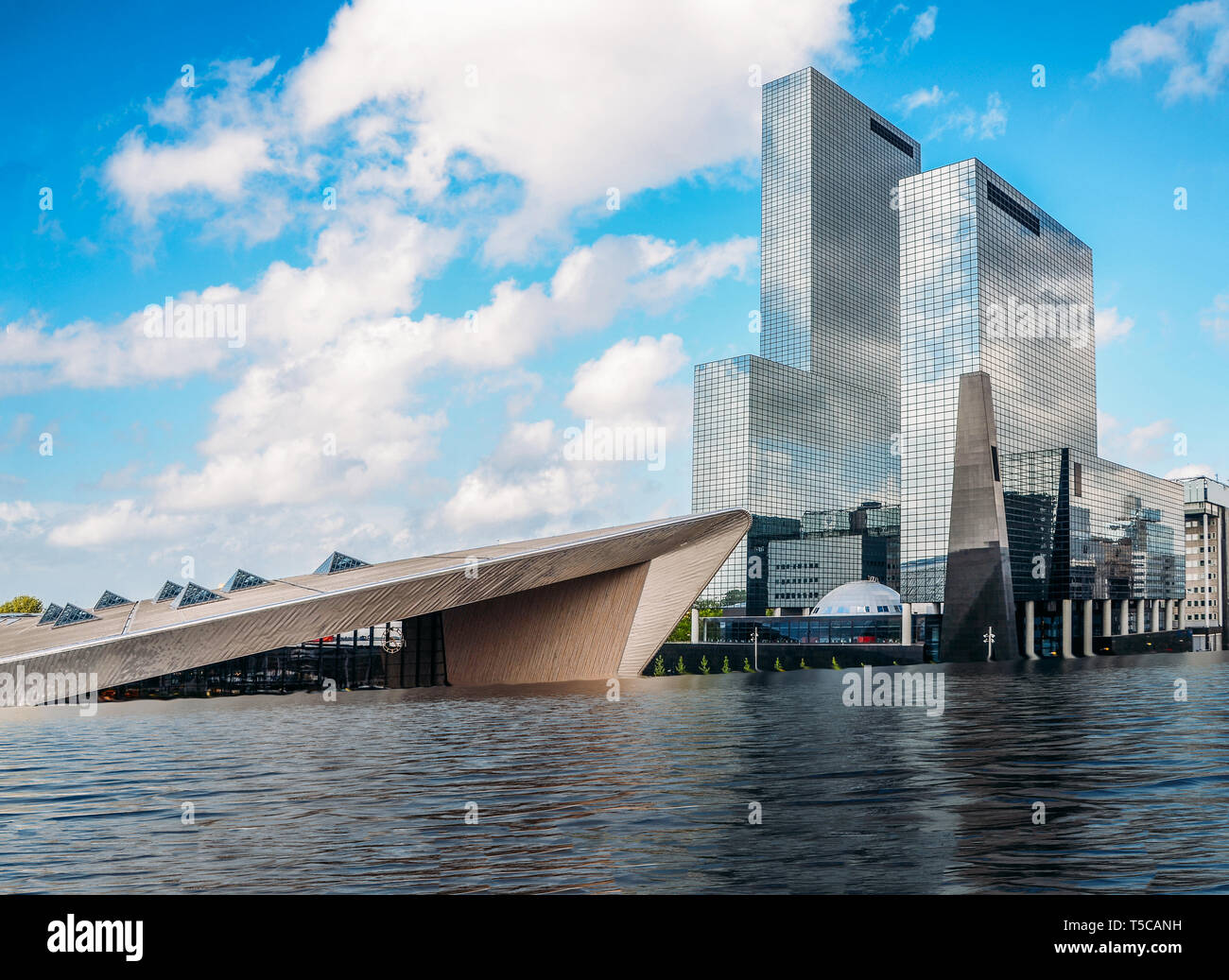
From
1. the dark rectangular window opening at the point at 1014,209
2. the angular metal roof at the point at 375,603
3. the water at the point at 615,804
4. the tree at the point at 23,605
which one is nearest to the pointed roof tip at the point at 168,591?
the angular metal roof at the point at 375,603

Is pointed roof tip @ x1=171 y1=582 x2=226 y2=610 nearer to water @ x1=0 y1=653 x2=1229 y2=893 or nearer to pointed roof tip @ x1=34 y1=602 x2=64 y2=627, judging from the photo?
water @ x1=0 y1=653 x2=1229 y2=893

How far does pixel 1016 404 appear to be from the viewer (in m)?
158

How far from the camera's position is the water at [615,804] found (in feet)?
33.4

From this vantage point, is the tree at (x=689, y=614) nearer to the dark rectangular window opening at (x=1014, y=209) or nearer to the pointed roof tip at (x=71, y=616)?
the dark rectangular window opening at (x=1014, y=209)

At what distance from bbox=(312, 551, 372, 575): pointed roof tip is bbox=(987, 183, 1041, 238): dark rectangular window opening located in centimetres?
14519

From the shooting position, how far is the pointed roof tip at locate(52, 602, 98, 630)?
39.1 meters

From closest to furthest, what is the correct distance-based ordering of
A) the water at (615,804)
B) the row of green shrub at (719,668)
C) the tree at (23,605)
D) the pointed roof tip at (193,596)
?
the water at (615,804)
the pointed roof tip at (193,596)
the row of green shrub at (719,668)
the tree at (23,605)

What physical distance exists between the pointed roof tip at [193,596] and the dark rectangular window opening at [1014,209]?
152 m

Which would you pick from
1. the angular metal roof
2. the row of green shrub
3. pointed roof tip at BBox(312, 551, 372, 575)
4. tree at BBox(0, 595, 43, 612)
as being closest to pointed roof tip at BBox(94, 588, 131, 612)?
the angular metal roof

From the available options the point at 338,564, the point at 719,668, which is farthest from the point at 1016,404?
the point at 338,564

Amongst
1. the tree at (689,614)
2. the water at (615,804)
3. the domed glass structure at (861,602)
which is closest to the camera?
the water at (615,804)
